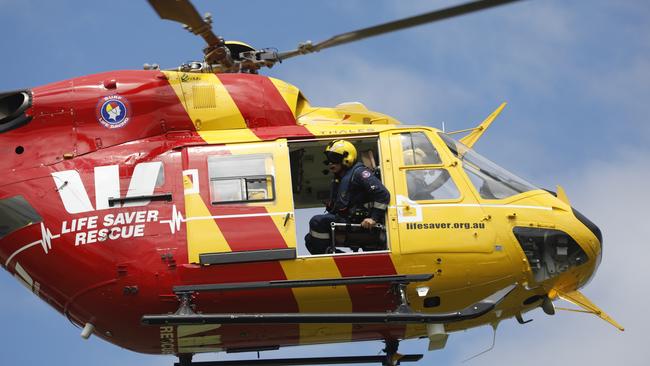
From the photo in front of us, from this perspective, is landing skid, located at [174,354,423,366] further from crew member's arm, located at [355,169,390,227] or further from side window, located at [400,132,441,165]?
side window, located at [400,132,441,165]

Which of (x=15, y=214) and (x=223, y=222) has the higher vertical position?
(x=15, y=214)

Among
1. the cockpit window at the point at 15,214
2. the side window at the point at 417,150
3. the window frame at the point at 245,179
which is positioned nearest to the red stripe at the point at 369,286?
the window frame at the point at 245,179

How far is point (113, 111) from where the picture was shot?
15633mm

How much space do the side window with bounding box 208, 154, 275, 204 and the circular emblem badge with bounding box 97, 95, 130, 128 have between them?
50.5 inches

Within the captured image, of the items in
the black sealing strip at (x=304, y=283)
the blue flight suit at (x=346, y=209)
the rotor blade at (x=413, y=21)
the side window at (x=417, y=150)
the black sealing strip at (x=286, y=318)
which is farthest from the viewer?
the side window at (x=417, y=150)

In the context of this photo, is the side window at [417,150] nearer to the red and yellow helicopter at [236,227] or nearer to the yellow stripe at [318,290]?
the red and yellow helicopter at [236,227]

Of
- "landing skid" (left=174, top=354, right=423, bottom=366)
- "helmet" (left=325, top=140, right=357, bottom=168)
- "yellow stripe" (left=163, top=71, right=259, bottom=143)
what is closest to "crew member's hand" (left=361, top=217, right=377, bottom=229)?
"helmet" (left=325, top=140, right=357, bottom=168)

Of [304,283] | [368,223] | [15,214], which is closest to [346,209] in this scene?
[368,223]

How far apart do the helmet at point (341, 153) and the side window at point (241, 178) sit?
0.81 meters

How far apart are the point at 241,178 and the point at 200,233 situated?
0.87 metres

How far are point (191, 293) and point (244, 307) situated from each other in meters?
0.66

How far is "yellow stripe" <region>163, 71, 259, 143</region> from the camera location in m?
15.8

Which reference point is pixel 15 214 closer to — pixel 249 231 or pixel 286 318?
pixel 249 231

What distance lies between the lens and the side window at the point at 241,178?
1503cm
